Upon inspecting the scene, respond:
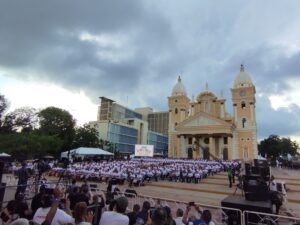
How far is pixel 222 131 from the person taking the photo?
46969mm

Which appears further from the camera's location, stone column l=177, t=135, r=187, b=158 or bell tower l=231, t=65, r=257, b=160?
stone column l=177, t=135, r=187, b=158

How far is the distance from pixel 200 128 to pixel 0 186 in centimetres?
4412

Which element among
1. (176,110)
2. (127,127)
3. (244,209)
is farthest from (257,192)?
(127,127)

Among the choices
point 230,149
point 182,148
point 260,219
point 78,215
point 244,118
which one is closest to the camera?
point 78,215

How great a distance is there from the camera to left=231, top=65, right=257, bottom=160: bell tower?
160 ft

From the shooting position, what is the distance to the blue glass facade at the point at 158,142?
89.5m

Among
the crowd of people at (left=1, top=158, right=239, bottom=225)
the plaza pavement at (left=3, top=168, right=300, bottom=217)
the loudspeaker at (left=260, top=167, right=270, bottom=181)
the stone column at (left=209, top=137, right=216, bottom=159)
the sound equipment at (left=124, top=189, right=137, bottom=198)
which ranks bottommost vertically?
the plaza pavement at (left=3, top=168, right=300, bottom=217)

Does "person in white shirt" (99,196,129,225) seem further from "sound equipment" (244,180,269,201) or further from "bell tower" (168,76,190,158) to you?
"bell tower" (168,76,190,158)

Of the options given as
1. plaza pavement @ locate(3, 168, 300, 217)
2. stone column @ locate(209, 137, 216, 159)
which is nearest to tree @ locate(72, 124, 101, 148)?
stone column @ locate(209, 137, 216, 159)

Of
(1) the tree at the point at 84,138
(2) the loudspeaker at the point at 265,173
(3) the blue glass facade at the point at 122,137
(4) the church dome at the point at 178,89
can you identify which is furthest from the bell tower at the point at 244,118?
(2) the loudspeaker at the point at 265,173

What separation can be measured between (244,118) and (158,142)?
47874mm

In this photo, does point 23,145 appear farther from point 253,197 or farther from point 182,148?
point 182,148

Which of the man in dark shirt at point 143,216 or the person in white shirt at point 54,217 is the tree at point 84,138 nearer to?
the man in dark shirt at point 143,216

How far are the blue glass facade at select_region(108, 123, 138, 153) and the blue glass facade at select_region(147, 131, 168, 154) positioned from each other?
9.20 m
